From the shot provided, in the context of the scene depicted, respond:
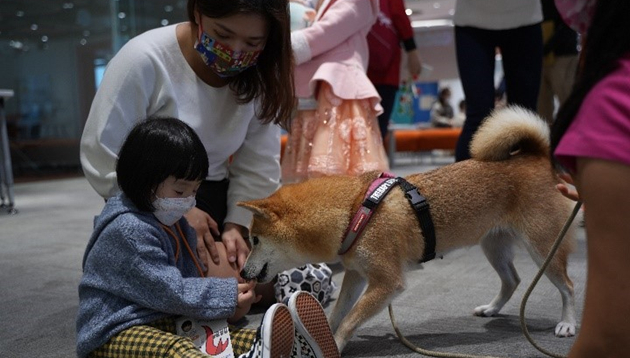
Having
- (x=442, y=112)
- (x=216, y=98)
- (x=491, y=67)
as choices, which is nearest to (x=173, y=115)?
(x=216, y=98)

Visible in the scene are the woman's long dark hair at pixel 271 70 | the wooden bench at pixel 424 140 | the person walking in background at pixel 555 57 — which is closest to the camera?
the woman's long dark hair at pixel 271 70

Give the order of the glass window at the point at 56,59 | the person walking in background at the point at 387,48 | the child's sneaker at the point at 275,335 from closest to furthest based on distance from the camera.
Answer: the child's sneaker at the point at 275,335 → the person walking in background at the point at 387,48 → the glass window at the point at 56,59

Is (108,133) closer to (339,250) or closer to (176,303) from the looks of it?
(176,303)

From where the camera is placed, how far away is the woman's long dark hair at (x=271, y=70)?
177 cm

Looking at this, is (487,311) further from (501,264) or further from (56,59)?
(56,59)

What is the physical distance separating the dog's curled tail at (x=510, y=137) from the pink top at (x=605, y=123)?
48.1 inches

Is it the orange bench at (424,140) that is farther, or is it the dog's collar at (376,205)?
the orange bench at (424,140)

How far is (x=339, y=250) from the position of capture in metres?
1.86

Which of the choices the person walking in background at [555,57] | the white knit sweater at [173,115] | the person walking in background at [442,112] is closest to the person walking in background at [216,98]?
the white knit sweater at [173,115]

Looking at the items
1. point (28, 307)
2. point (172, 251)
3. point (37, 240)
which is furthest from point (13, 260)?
point (172, 251)

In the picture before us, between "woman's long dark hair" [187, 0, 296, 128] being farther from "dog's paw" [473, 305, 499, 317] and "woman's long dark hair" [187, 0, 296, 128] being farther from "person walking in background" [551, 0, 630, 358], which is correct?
"person walking in background" [551, 0, 630, 358]

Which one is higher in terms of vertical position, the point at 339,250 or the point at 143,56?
the point at 143,56

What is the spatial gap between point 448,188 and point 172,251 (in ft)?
2.97

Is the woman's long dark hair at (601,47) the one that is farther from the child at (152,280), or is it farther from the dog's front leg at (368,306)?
the dog's front leg at (368,306)
